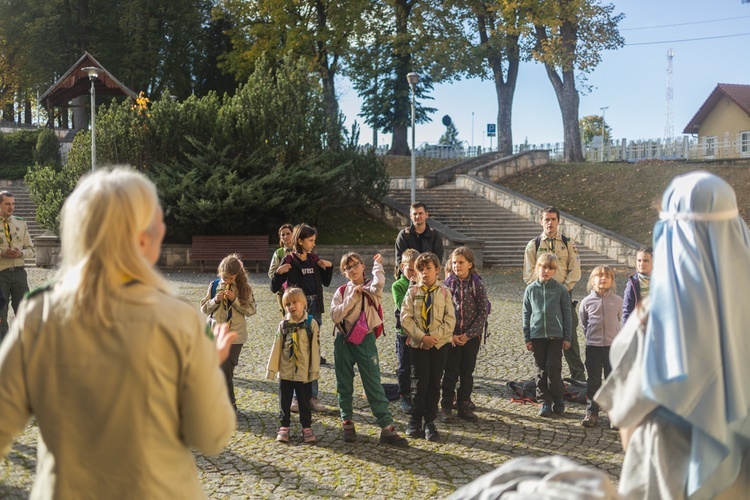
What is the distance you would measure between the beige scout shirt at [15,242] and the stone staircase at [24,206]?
17100 mm

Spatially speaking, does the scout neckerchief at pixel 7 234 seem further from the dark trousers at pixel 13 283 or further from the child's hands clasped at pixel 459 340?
the child's hands clasped at pixel 459 340

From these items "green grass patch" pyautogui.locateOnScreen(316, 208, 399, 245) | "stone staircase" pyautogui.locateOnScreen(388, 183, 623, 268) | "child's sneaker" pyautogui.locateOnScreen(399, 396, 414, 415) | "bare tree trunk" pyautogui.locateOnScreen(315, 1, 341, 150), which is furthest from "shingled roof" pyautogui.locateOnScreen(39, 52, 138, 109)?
"child's sneaker" pyautogui.locateOnScreen(399, 396, 414, 415)

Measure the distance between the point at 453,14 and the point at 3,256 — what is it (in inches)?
1327

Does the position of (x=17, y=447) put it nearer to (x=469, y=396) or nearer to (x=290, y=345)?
(x=290, y=345)

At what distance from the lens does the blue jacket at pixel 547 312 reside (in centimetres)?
713

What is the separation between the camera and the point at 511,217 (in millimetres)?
27000

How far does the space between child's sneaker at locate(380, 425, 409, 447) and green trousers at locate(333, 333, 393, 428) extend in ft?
0.17

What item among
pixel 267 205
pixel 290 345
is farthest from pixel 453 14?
pixel 290 345

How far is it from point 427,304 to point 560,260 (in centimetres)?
222

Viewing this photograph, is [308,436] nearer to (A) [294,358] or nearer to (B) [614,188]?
(A) [294,358]

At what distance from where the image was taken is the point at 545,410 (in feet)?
23.4

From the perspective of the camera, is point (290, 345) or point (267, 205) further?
point (267, 205)

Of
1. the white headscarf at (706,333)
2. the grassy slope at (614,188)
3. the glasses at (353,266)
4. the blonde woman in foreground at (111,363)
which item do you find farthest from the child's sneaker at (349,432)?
the grassy slope at (614,188)

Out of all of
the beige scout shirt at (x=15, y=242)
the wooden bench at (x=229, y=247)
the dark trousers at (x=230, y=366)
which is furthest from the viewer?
the wooden bench at (x=229, y=247)
